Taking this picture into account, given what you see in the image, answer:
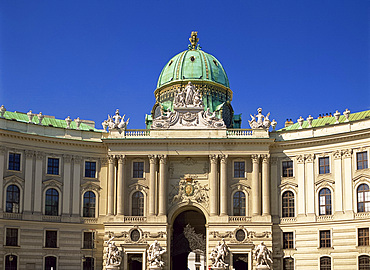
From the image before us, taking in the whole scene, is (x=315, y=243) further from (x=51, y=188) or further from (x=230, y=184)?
(x=51, y=188)

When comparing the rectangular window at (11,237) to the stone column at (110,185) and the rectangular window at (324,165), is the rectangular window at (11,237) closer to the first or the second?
the stone column at (110,185)

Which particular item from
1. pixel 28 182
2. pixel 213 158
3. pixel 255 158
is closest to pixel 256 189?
pixel 255 158

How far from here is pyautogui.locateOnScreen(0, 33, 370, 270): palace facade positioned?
58.7 meters

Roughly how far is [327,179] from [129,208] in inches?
798

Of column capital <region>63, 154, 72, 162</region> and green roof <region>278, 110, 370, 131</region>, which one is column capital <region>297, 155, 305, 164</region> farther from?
column capital <region>63, 154, 72, 162</region>

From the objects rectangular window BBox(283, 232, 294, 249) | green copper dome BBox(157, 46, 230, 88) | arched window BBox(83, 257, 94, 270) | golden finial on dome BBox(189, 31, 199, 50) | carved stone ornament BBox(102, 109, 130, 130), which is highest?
golden finial on dome BBox(189, 31, 199, 50)

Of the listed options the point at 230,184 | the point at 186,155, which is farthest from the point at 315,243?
the point at 186,155

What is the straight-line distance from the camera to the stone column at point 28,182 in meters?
59.4

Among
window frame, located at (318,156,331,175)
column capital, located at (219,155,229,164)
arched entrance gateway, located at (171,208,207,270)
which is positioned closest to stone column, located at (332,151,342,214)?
window frame, located at (318,156,331,175)

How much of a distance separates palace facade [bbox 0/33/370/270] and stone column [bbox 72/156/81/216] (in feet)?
0.34

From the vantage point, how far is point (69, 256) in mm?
60375

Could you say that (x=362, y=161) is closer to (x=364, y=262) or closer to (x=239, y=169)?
(x=364, y=262)

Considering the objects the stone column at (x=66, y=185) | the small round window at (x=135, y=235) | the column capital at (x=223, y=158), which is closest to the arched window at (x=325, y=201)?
the column capital at (x=223, y=158)

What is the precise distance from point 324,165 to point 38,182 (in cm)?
2877
